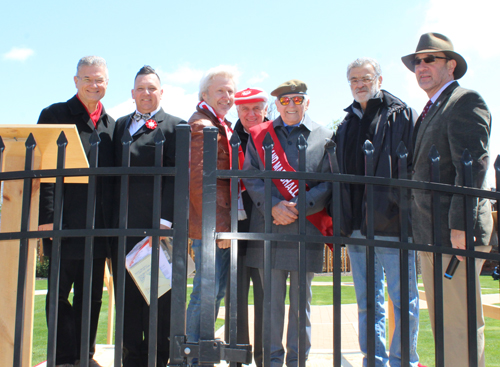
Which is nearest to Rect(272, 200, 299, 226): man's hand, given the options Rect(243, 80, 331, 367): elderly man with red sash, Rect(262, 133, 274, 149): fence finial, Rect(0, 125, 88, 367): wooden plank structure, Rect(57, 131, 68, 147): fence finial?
Rect(243, 80, 331, 367): elderly man with red sash

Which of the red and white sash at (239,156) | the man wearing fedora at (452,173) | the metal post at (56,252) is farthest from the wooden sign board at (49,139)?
the man wearing fedora at (452,173)

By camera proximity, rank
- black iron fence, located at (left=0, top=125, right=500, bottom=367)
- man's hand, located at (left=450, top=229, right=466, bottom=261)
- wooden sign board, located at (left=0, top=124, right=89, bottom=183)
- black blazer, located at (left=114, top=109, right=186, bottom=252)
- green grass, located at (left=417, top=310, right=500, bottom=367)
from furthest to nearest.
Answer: green grass, located at (left=417, top=310, right=500, bottom=367), black blazer, located at (left=114, top=109, right=186, bottom=252), man's hand, located at (left=450, top=229, right=466, bottom=261), wooden sign board, located at (left=0, top=124, right=89, bottom=183), black iron fence, located at (left=0, top=125, right=500, bottom=367)

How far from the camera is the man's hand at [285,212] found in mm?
2607

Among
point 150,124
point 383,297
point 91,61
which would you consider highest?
point 91,61

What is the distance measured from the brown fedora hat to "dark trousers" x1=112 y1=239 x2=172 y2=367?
2460mm

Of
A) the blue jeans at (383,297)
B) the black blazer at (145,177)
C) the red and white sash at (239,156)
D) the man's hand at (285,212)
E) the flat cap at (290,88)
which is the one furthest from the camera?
the flat cap at (290,88)

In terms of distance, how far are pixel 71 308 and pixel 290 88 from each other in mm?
2238

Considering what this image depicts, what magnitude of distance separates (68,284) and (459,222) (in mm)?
2607

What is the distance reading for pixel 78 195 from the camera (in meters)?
3.03

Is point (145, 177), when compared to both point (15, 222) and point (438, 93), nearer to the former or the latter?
point (15, 222)

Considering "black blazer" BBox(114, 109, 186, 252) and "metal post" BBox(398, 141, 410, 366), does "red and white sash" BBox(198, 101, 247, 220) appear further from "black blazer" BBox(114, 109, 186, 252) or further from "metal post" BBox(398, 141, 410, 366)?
"metal post" BBox(398, 141, 410, 366)

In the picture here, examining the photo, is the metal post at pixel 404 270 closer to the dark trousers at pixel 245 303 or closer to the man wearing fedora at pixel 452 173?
the man wearing fedora at pixel 452 173

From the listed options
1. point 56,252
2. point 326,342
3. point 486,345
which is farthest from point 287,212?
point 486,345

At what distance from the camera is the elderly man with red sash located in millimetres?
2662
